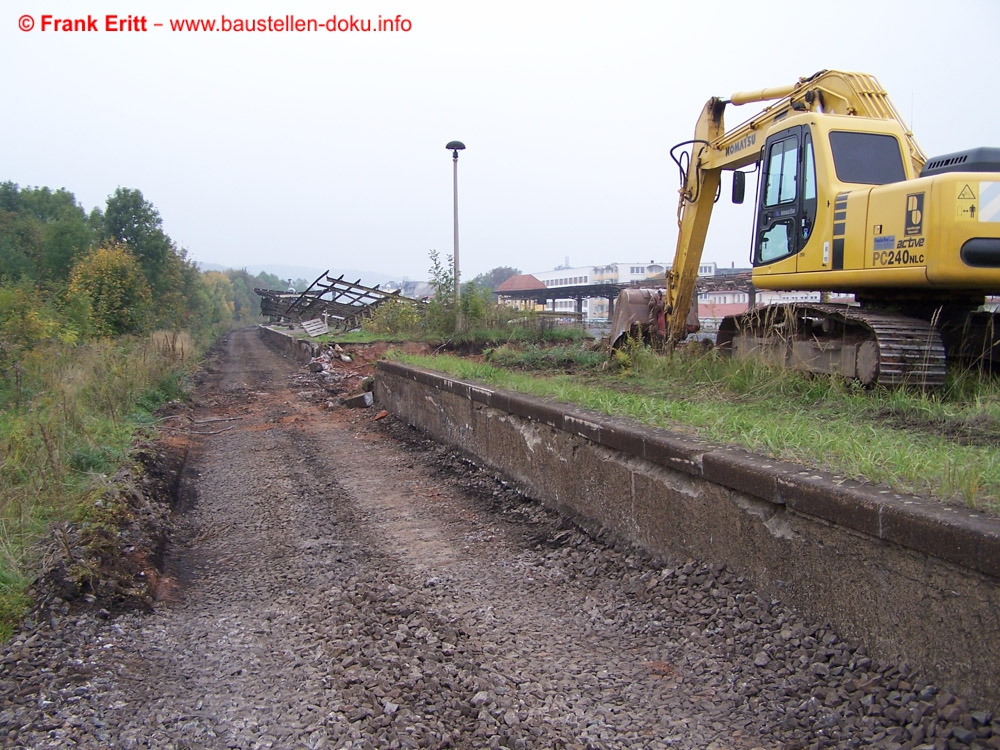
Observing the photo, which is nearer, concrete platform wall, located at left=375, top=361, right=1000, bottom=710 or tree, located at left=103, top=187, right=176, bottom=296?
concrete platform wall, located at left=375, top=361, right=1000, bottom=710

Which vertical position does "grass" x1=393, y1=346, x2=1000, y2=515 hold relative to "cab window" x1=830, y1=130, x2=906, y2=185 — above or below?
below

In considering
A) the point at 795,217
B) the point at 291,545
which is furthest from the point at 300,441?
the point at 795,217

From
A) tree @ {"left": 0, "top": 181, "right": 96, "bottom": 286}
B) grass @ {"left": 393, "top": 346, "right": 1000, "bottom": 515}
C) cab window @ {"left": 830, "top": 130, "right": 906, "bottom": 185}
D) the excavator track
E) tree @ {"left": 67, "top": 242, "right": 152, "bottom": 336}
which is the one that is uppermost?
tree @ {"left": 0, "top": 181, "right": 96, "bottom": 286}

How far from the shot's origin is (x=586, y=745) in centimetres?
259

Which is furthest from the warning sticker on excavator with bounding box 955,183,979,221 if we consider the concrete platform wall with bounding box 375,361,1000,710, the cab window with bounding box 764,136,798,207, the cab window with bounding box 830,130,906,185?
the concrete platform wall with bounding box 375,361,1000,710

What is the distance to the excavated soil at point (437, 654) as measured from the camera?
2.62 meters

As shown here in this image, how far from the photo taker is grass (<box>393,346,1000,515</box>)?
122 inches

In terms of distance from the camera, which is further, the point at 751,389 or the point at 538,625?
the point at 751,389

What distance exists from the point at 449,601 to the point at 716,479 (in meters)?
1.58

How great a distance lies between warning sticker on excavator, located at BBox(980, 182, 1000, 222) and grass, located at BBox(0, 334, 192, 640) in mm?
6667

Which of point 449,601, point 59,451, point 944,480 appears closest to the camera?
point 944,480

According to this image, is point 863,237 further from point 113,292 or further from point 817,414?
point 113,292

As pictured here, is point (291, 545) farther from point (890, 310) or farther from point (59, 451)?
point (890, 310)

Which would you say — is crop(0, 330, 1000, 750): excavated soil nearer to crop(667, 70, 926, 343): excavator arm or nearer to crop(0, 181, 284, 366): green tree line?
crop(667, 70, 926, 343): excavator arm
